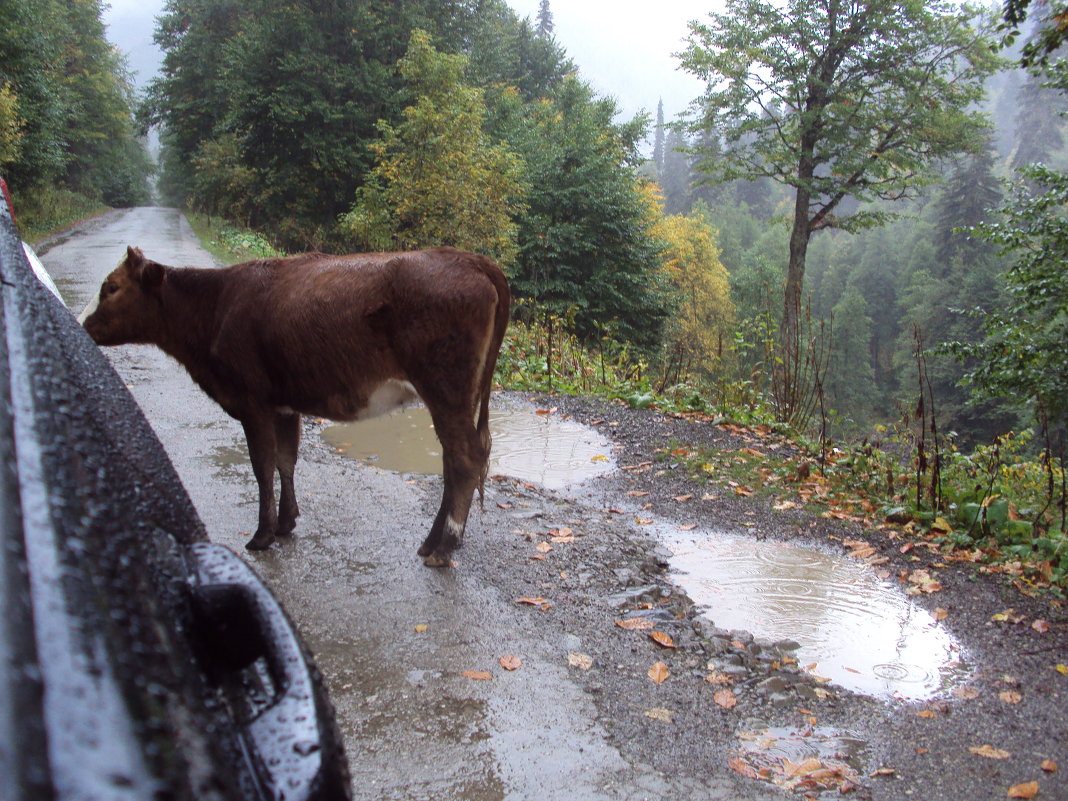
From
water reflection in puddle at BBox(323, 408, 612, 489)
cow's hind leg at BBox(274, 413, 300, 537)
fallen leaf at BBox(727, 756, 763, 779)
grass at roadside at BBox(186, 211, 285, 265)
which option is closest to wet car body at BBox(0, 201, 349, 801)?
fallen leaf at BBox(727, 756, 763, 779)

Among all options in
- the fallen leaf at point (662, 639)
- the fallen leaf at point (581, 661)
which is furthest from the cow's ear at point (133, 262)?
the fallen leaf at point (662, 639)

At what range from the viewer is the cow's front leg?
514 cm

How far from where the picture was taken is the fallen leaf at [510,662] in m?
3.90

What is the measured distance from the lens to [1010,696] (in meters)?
4.01

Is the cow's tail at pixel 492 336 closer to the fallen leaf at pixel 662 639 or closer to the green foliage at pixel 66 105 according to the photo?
the fallen leaf at pixel 662 639

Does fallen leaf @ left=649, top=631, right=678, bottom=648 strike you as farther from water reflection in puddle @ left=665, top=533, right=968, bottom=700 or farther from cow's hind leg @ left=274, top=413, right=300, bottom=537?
cow's hind leg @ left=274, top=413, right=300, bottom=537

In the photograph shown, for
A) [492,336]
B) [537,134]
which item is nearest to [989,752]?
[492,336]

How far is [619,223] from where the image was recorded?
25.3 metres

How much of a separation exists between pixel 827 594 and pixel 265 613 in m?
5.01

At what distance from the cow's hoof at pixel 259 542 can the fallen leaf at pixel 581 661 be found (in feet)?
7.40

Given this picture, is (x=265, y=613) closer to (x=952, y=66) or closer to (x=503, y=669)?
(x=503, y=669)

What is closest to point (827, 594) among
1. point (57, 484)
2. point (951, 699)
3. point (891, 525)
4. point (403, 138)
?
point (951, 699)

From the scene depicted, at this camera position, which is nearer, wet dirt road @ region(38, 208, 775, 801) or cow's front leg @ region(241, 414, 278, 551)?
wet dirt road @ region(38, 208, 775, 801)

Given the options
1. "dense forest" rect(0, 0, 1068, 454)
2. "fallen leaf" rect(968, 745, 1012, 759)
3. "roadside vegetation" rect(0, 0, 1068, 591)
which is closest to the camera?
"fallen leaf" rect(968, 745, 1012, 759)
